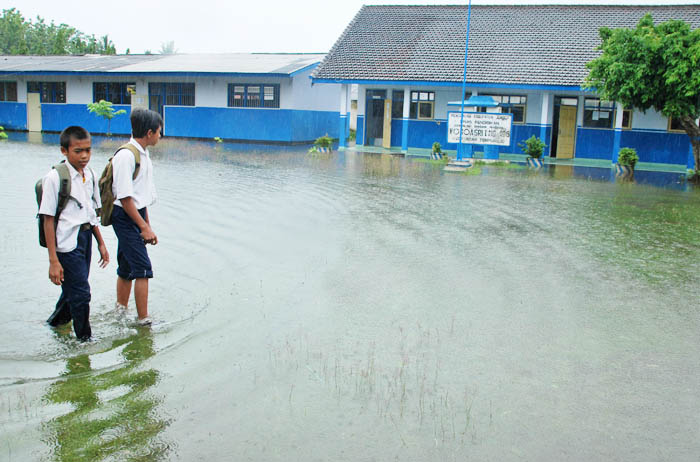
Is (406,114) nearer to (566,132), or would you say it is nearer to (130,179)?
(566,132)

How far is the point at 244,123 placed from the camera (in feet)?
101

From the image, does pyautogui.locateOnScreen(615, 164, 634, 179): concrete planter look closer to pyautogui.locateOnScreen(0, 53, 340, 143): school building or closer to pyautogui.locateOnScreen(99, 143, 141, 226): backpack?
pyautogui.locateOnScreen(0, 53, 340, 143): school building

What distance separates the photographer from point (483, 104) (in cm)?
2158

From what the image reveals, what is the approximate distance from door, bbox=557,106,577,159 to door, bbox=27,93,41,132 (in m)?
25.3

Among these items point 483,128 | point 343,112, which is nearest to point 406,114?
point 343,112

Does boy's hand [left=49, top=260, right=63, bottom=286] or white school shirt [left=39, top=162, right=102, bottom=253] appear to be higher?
white school shirt [left=39, top=162, right=102, bottom=253]

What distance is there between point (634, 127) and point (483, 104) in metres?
6.46

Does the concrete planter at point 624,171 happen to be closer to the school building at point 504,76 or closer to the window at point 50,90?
the school building at point 504,76

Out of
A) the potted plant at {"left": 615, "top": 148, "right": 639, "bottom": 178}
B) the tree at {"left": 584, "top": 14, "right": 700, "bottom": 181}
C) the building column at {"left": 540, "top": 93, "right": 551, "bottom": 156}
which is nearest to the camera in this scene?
the tree at {"left": 584, "top": 14, "right": 700, "bottom": 181}

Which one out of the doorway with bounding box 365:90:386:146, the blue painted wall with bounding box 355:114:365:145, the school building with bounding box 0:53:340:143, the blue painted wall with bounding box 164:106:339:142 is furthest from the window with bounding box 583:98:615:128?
the blue painted wall with bounding box 164:106:339:142

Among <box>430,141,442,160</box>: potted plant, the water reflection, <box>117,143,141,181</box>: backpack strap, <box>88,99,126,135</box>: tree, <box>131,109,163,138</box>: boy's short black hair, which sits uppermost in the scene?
<box>88,99,126,135</box>: tree

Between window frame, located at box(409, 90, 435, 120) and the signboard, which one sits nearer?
the signboard

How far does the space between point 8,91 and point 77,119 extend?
16.5 ft

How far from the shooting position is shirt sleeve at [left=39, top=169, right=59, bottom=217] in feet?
15.1
